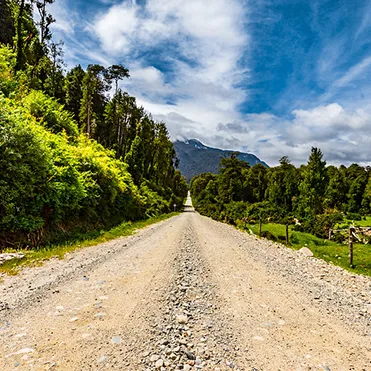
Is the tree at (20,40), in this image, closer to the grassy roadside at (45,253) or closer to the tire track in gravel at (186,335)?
the grassy roadside at (45,253)

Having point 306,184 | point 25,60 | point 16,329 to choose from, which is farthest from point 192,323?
point 306,184

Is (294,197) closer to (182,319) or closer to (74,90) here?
(74,90)

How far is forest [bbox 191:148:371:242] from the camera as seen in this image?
33938 mm

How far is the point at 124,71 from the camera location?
42656 millimetres

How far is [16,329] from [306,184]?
4220cm

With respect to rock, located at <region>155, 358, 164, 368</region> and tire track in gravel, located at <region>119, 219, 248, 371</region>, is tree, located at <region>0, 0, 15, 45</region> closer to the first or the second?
tire track in gravel, located at <region>119, 219, 248, 371</region>

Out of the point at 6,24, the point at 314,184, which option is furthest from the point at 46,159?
the point at 314,184

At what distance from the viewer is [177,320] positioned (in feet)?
14.0

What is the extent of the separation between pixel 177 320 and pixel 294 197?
4968 cm

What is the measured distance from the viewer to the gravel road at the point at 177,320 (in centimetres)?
323

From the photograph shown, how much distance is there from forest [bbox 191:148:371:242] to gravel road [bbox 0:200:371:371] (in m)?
13.9

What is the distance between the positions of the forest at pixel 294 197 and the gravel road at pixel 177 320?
13899mm

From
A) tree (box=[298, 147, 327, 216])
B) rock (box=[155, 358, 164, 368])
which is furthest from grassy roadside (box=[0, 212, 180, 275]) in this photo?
tree (box=[298, 147, 327, 216])

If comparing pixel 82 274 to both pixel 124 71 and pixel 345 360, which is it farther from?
pixel 124 71
